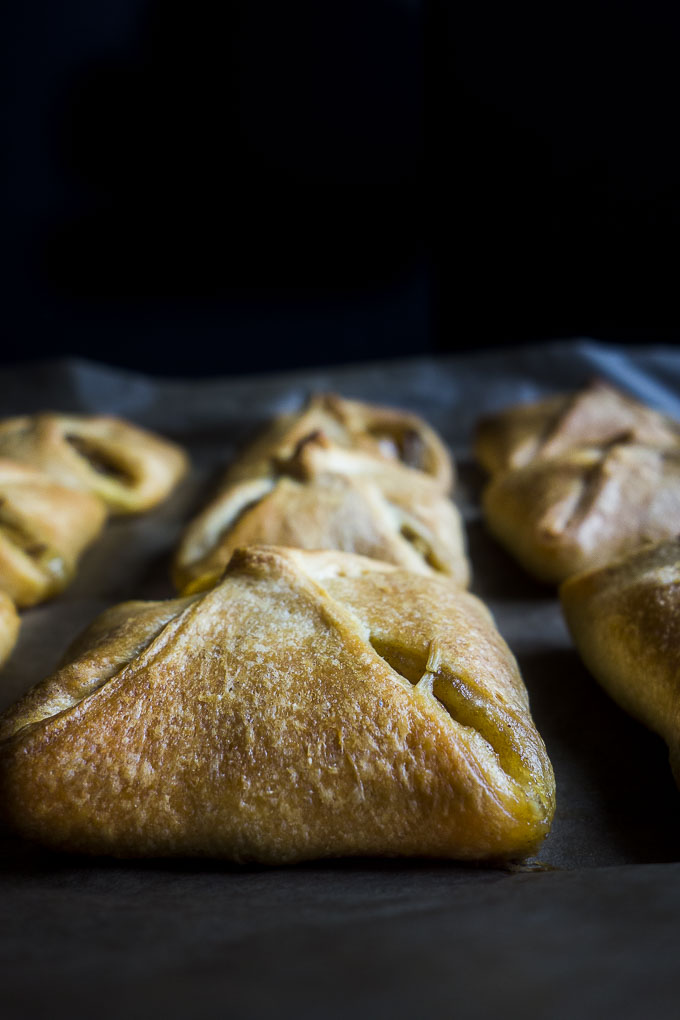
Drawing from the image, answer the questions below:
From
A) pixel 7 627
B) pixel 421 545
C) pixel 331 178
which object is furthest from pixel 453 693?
pixel 331 178

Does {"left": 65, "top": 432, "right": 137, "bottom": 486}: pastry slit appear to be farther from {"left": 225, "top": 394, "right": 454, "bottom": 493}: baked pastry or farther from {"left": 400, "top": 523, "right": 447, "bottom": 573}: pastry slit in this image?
{"left": 400, "top": 523, "right": 447, "bottom": 573}: pastry slit

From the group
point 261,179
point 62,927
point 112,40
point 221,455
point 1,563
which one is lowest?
point 221,455

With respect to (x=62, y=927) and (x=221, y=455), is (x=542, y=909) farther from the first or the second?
(x=221, y=455)

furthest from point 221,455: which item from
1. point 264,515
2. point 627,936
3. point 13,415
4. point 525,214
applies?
point 627,936

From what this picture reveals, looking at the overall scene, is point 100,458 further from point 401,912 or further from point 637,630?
point 401,912

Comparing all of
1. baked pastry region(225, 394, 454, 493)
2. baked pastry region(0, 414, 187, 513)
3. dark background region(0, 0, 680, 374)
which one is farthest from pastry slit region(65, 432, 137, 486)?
dark background region(0, 0, 680, 374)
